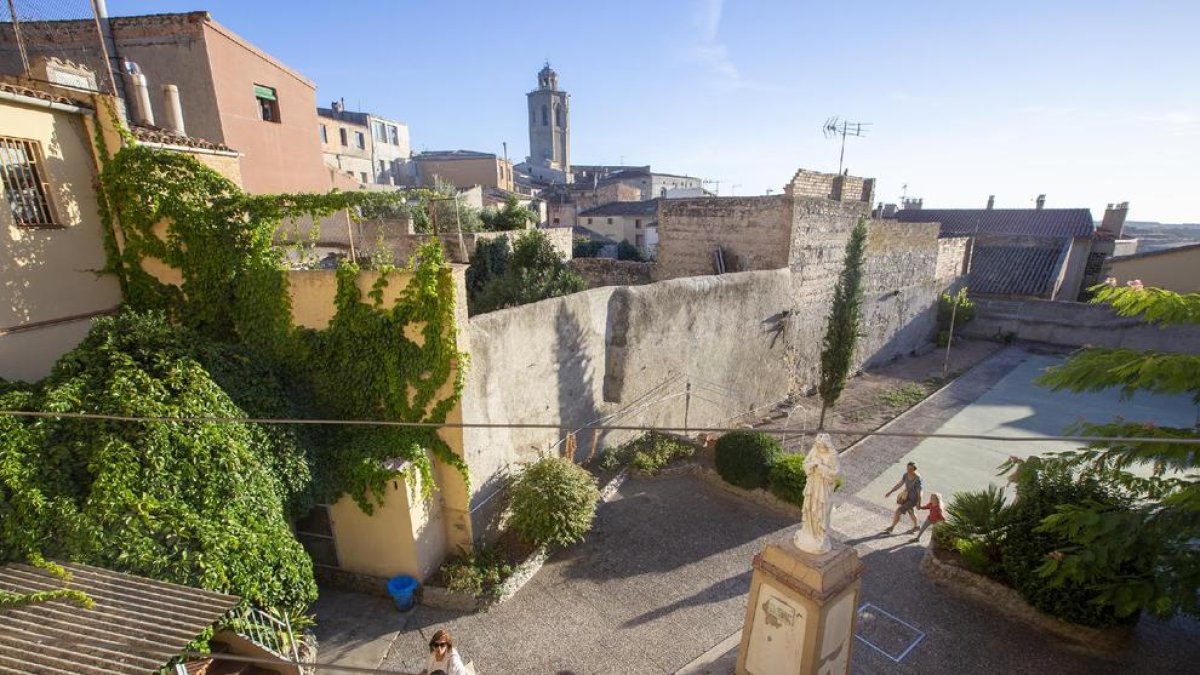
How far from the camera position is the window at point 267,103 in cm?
1695

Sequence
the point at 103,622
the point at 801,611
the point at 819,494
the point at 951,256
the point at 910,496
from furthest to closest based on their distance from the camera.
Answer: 1. the point at 951,256
2. the point at 910,496
3. the point at 801,611
4. the point at 819,494
5. the point at 103,622

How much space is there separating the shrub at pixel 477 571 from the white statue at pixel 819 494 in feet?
16.5

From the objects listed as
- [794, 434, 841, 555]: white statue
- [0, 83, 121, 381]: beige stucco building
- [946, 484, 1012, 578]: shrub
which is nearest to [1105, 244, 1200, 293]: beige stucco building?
[946, 484, 1012, 578]: shrub

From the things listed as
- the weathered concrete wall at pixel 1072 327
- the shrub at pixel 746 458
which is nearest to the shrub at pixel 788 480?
the shrub at pixel 746 458

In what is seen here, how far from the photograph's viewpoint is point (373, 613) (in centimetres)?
827

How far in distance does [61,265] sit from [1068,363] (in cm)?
1496

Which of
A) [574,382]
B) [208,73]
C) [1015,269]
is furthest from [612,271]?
[1015,269]

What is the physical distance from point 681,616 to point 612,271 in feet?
40.3

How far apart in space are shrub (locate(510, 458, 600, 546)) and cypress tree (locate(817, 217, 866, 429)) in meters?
7.19

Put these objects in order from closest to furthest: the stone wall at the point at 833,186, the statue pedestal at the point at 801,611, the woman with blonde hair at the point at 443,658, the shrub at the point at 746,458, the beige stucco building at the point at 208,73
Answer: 1. the statue pedestal at the point at 801,611
2. the woman with blonde hair at the point at 443,658
3. the shrub at the point at 746,458
4. the beige stucco building at the point at 208,73
5. the stone wall at the point at 833,186

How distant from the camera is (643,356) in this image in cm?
1166

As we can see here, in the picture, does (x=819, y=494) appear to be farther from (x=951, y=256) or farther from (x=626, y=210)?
(x=626, y=210)

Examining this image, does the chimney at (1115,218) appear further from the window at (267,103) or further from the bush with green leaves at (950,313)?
the window at (267,103)

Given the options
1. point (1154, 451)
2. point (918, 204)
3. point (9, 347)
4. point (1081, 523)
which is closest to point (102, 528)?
point (9, 347)
